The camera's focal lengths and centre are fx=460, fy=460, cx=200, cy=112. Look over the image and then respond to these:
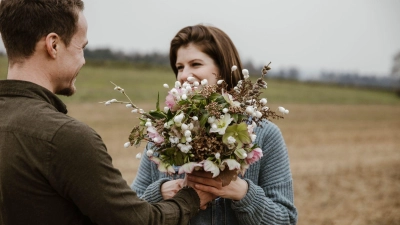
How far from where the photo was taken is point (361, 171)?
11828 mm

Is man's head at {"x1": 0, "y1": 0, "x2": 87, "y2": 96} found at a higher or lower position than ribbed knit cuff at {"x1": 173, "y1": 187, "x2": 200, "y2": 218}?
higher

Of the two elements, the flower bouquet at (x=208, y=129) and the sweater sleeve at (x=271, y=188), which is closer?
the flower bouquet at (x=208, y=129)

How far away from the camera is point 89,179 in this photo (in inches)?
74.5

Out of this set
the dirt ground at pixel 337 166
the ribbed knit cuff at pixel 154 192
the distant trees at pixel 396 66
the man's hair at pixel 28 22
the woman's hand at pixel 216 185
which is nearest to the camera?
the man's hair at pixel 28 22

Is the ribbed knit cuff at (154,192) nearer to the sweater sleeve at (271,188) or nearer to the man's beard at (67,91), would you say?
the sweater sleeve at (271,188)

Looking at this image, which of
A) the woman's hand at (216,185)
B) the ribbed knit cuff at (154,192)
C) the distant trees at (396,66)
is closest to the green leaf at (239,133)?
the woman's hand at (216,185)

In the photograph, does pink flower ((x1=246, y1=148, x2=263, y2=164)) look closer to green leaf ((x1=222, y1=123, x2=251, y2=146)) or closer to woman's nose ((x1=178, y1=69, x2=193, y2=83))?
green leaf ((x1=222, y1=123, x2=251, y2=146))

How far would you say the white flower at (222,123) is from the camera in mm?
A: 2209

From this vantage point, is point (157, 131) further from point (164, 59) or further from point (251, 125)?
point (164, 59)

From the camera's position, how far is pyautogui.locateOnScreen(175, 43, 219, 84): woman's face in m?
3.09

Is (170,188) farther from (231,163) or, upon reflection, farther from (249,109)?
(249,109)

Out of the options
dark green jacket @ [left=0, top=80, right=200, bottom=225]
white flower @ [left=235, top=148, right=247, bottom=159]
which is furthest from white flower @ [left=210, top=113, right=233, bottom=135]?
dark green jacket @ [left=0, top=80, right=200, bottom=225]

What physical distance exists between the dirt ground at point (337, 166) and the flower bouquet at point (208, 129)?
6004 mm

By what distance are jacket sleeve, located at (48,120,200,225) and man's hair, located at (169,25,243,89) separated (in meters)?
1.32
